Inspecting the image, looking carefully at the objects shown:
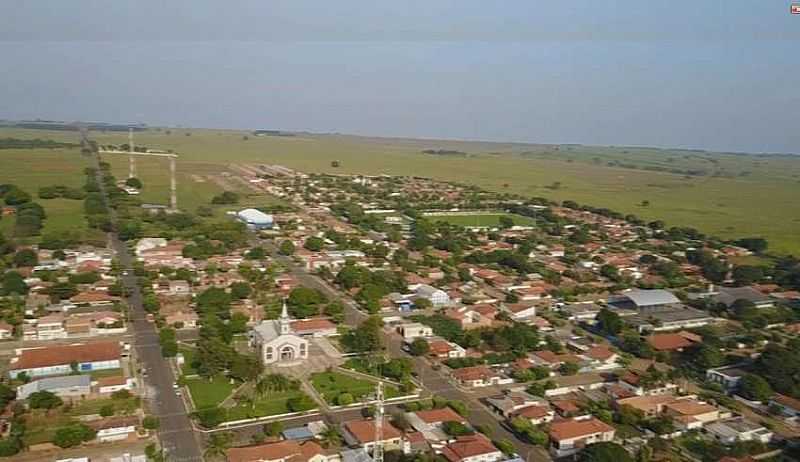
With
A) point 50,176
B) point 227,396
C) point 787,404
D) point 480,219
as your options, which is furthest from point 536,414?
point 50,176

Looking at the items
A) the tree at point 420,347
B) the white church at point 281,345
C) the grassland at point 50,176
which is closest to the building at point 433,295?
the tree at point 420,347

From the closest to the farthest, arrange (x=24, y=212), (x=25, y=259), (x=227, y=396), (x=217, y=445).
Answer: (x=217, y=445) → (x=227, y=396) → (x=25, y=259) → (x=24, y=212)

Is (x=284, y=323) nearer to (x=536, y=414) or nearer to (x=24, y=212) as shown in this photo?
(x=536, y=414)

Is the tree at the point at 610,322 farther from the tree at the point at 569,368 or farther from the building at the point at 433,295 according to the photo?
the building at the point at 433,295

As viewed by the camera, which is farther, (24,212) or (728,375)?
(24,212)

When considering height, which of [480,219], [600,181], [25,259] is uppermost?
[600,181]

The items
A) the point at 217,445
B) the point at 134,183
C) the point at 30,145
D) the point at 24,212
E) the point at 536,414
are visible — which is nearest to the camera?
the point at 217,445
